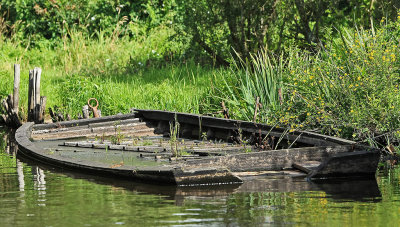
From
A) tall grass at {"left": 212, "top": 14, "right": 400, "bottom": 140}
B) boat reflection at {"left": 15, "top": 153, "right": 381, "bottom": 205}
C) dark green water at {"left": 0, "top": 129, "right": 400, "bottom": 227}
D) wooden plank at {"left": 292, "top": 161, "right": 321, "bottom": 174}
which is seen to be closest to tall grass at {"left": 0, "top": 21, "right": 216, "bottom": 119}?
tall grass at {"left": 212, "top": 14, "right": 400, "bottom": 140}

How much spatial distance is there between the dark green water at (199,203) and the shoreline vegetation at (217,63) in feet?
4.61

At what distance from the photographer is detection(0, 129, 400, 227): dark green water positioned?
7191mm

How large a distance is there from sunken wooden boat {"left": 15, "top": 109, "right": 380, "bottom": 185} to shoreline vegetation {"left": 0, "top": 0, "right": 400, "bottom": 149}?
495 millimetres

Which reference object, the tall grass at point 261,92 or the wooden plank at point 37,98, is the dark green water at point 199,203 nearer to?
the tall grass at point 261,92

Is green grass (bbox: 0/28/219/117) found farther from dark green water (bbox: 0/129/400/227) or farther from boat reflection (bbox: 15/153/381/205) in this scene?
dark green water (bbox: 0/129/400/227)

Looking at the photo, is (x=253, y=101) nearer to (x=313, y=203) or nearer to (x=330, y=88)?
(x=330, y=88)

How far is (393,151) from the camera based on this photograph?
11117 millimetres

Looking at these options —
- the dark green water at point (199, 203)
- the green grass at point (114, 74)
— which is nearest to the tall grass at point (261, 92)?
the green grass at point (114, 74)

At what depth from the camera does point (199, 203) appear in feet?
26.8

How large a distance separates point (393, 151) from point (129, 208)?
467 cm

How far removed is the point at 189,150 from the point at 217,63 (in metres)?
8.48

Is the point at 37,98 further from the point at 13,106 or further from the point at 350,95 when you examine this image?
the point at 350,95

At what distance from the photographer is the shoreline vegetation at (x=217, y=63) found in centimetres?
1097

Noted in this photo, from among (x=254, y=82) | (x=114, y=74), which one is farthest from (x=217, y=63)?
(x=254, y=82)
